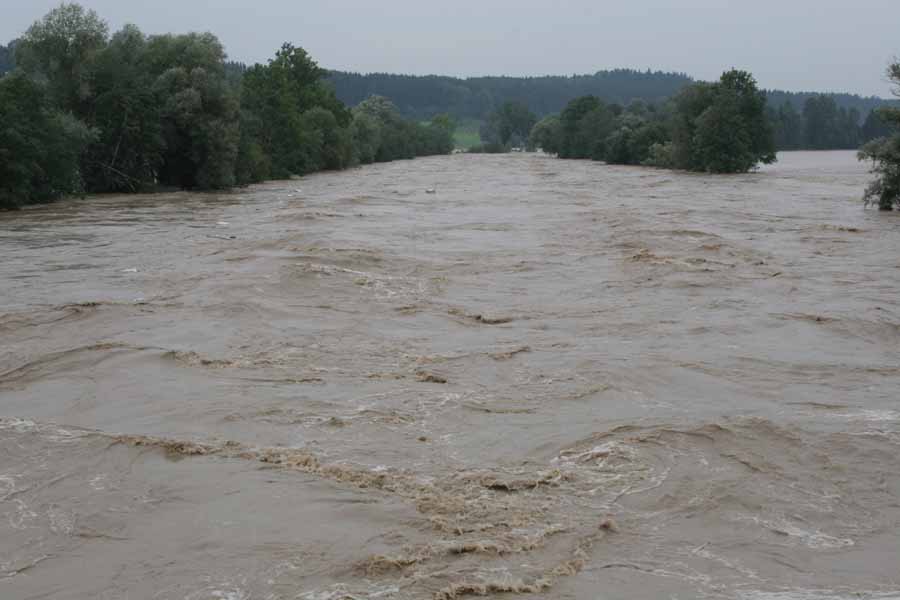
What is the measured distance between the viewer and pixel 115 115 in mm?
42875

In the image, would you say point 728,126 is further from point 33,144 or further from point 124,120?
point 33,144

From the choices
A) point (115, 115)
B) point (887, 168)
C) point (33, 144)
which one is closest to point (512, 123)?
point (115, 115)

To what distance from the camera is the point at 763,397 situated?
29.6 ft

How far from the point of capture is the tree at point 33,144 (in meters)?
32.7

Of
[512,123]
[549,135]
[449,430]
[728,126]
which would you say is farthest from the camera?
Result: [512,123]

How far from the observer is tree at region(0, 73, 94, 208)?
32.7m

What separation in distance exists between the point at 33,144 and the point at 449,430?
99.6 feet

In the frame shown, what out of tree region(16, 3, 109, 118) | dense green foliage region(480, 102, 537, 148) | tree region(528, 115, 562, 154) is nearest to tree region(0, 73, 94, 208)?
tree region(16, 3, 109, 118)

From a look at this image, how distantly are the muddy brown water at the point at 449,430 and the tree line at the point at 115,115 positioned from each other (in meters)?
19.6

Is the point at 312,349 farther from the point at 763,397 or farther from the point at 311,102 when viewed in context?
the point at 311,102

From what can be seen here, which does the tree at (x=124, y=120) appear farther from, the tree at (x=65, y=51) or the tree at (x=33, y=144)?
the tree at (x=33, y=144)

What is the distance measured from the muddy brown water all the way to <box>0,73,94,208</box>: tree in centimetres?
1777

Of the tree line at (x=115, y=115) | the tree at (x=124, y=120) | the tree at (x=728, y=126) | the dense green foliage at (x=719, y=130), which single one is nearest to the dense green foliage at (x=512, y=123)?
the dense green foliage at (x=719, y=130)

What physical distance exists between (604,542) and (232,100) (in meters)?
43.8
